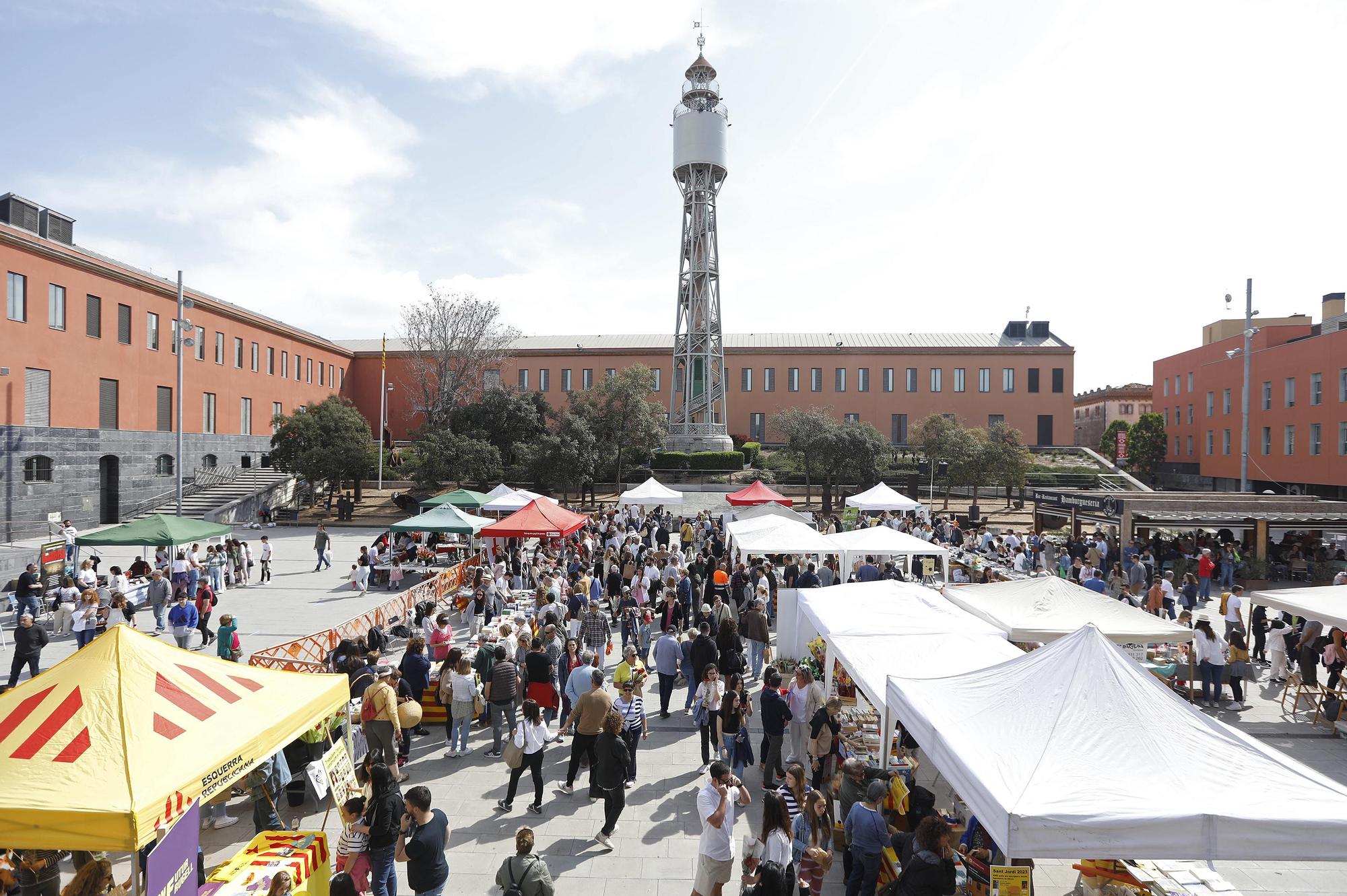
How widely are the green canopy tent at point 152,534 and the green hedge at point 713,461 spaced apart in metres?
29.2

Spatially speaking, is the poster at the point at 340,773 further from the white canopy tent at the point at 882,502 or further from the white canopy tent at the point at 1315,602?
the white canopy tent at the point at 882,502

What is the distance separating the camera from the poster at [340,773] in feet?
22.0

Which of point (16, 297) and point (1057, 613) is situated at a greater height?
point (16, 297)

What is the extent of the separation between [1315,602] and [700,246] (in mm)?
40689

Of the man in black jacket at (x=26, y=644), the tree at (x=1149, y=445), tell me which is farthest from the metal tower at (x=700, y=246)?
the man in black jacket at (x=26, y=644)

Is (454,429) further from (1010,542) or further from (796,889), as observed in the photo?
(796,889)

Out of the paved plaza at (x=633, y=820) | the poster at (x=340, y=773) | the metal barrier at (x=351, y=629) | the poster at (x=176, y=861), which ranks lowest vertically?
the paved plaza at (x=633, y=820)

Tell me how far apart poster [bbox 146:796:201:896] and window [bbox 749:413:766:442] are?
Answer: 177 feet

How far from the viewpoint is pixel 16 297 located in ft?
92.0

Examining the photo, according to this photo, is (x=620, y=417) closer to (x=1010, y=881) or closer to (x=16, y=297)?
(x=16, y=297)

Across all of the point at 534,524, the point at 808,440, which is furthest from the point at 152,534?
the point at 808,440

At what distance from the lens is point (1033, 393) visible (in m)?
56.6

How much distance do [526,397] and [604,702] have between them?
36.8 meters

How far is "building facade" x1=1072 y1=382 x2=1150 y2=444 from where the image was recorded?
79.4 metres
